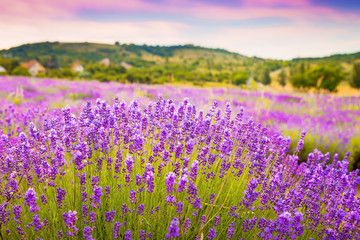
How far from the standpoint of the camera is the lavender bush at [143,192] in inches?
65.1

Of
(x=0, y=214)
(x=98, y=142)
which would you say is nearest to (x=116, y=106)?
(x=98, y=142)

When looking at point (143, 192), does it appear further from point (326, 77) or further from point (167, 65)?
point (167, 65)

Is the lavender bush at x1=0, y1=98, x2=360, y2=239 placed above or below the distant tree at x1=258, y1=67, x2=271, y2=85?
below

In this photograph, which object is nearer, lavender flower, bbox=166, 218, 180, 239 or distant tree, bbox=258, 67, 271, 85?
lavender flower, bbox=166, 218, 180, 239

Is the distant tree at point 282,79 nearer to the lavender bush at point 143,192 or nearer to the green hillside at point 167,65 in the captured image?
the green hillside at point 167,65

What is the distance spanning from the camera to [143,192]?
80.9 inches

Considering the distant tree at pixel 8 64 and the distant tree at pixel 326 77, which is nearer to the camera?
the distant tree at pixel 326 77

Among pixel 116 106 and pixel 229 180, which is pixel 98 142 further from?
pixel 229 180

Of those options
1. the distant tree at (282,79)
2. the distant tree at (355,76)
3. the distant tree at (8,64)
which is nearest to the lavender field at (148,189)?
the distant tree at (355,76)

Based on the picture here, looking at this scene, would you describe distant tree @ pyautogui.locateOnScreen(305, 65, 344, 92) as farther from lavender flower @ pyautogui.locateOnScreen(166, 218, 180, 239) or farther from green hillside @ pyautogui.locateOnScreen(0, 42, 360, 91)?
lavender flower @ pyautogui.locateOnScreen(166, 218, 180, 239)

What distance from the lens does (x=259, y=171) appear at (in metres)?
2.42

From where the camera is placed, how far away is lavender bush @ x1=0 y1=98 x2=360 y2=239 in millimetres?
1654

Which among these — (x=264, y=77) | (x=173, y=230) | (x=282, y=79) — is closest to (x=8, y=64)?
(x=264, y=77)

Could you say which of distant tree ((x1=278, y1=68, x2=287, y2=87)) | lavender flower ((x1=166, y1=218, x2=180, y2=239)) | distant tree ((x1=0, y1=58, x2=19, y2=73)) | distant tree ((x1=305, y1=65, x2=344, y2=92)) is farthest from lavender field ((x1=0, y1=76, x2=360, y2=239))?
distant tree ((x1=278, y1=68, x2=287, y2=87))
